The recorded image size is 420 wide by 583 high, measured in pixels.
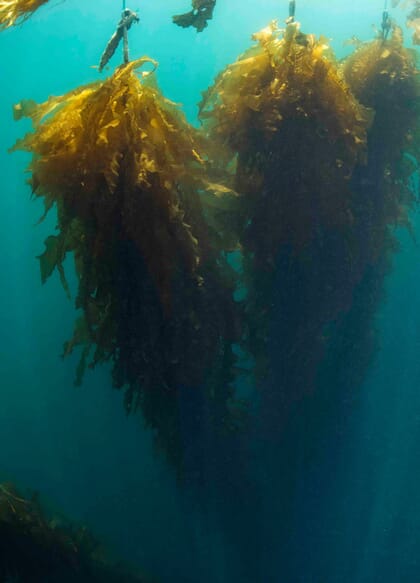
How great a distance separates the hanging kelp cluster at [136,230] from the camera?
5.79 feet

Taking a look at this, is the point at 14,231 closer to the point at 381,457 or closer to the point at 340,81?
the point at 340,81

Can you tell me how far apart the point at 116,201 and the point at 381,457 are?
311 cm

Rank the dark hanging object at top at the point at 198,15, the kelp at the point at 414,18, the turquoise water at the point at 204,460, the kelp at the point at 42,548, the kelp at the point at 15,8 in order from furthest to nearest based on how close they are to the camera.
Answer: the turquoise water at the point at 204,460, the kelp at the point at 42,548, the kelp at the point at 414,18, the dark hanging object at top at the point at 198,15, the kelp at the point at 15,8

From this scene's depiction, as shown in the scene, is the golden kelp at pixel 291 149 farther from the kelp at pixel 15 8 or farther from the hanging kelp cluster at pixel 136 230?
the kelp at pixel 15 8

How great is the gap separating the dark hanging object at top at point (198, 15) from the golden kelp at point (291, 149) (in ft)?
0.76

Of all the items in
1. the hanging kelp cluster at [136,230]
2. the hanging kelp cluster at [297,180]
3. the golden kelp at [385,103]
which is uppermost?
the golden kelp at [385,103]

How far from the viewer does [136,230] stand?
181cm

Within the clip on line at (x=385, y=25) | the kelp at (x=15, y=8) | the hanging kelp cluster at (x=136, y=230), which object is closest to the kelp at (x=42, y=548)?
the hanging kelp cluster at (x=136, y=230)

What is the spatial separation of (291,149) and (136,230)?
0.80m

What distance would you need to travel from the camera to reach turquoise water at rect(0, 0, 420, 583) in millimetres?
3068

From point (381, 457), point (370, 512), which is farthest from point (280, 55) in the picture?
point (370, 512)

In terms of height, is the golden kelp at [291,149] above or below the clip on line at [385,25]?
below

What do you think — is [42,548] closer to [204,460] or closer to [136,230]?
[204,460]

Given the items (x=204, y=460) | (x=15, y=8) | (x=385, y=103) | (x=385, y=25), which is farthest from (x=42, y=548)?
(x=385, y=25)
